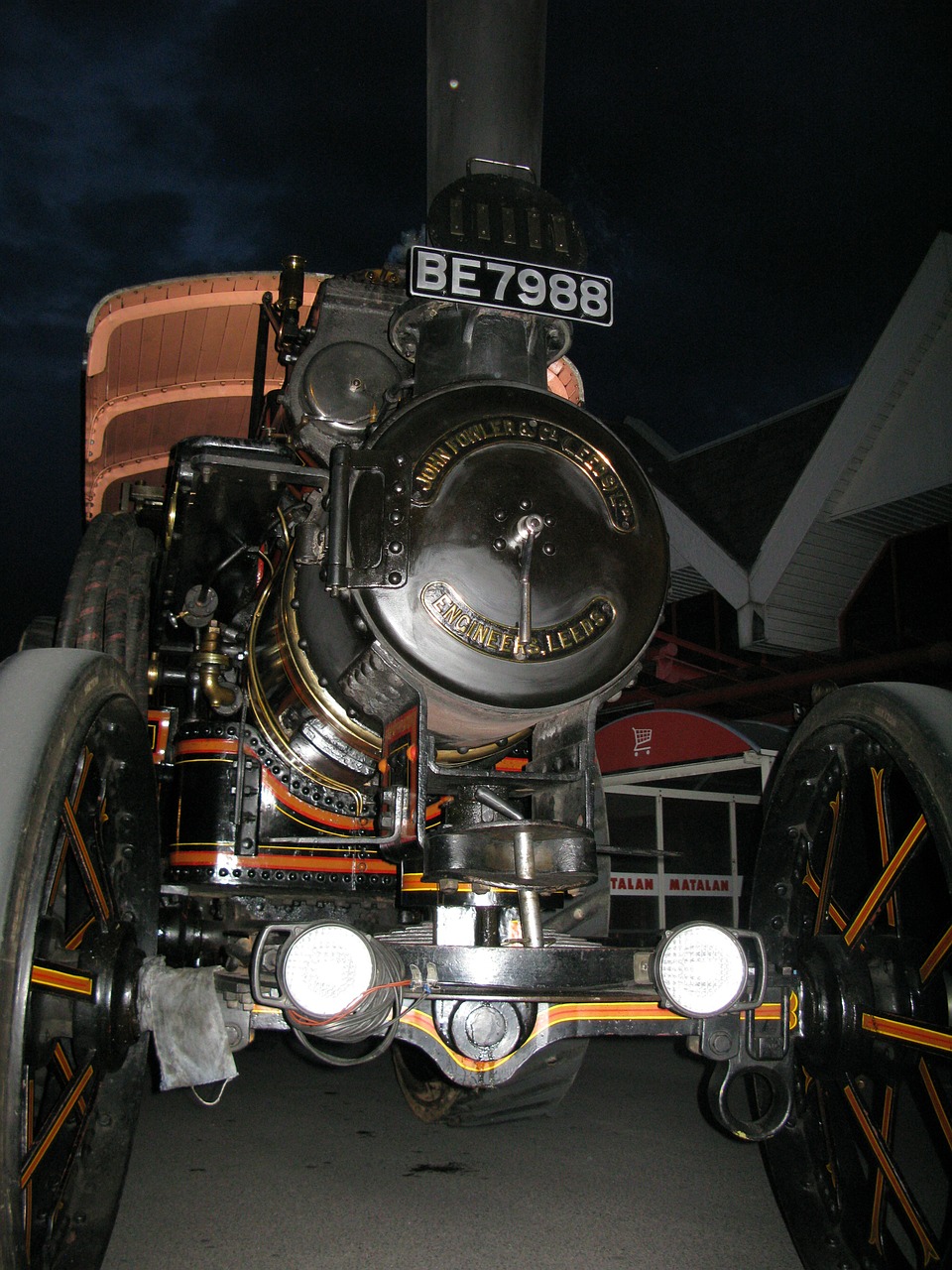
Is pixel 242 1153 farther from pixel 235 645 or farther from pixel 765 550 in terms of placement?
pixel 765 550

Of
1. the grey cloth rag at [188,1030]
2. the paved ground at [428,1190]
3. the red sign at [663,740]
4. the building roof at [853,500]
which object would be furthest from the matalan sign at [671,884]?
the grey cloth rag at [188,1030]

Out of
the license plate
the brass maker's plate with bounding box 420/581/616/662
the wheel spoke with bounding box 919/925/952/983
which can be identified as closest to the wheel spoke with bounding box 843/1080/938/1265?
the wheel spoke with bounding box 919/925/952/983

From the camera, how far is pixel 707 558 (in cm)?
1045

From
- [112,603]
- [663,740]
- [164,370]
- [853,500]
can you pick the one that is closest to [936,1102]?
[112,603]

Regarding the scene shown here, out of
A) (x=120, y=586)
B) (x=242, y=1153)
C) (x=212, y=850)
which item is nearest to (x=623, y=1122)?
(x=242, y=1153)

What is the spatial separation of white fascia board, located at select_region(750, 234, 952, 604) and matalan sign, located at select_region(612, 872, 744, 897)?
283 centimetres

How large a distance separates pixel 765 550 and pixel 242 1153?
806cm

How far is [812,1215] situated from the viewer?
1.92m

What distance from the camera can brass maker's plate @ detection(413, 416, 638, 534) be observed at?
1.99m

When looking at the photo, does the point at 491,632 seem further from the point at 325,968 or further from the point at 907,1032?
the point at 907,1032

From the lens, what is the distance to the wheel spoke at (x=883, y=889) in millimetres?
1805

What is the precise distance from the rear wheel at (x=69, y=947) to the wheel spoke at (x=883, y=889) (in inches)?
53.8

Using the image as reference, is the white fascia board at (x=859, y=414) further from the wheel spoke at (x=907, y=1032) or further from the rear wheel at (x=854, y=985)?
the wheel spoke at (x=907, y=1032)

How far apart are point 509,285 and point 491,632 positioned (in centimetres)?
76
